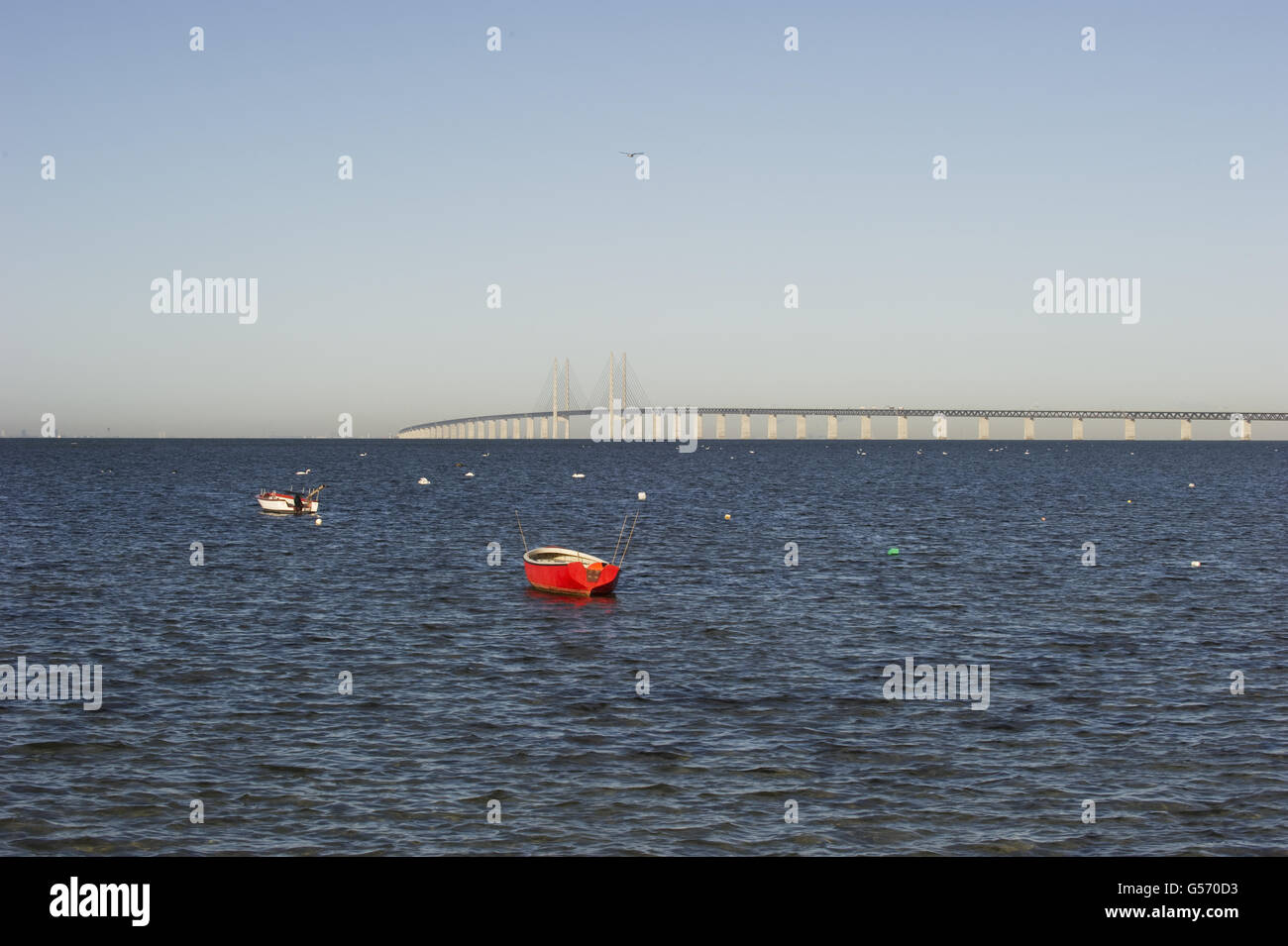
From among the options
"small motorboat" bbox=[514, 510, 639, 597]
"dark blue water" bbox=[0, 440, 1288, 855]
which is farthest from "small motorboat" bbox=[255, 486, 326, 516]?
"small motorboat" bbox=[514, 510, 639, 597]

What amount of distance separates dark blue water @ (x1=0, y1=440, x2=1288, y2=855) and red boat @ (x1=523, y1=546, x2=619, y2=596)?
1.19 meters

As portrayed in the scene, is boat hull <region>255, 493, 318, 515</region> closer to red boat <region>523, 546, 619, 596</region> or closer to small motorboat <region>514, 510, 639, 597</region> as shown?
small motorboat <region>514, 510, 639, 597</region>

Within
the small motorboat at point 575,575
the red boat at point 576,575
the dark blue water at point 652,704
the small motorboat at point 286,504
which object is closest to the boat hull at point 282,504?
the small motorboat at point 286,504

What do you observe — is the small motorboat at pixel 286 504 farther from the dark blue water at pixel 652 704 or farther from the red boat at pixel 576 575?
the red boat at pixel 576 575

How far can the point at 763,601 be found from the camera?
48.8 meters

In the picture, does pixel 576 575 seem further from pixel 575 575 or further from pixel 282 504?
pixel 282 504

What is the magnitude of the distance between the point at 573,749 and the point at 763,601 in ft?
78.3

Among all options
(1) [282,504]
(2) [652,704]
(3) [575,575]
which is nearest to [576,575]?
(3) [575,575]

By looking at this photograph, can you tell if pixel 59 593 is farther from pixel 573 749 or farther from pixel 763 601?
pixel 573 749

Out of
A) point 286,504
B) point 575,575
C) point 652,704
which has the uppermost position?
point 286,504

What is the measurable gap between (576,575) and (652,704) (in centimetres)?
1947

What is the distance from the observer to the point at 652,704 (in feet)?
99.0

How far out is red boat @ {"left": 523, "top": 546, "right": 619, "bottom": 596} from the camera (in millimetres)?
49219

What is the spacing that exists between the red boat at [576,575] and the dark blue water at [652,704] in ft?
3.90
